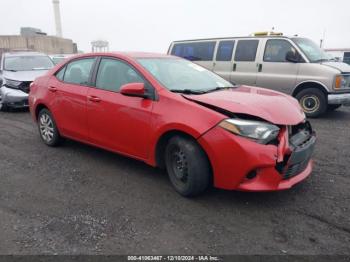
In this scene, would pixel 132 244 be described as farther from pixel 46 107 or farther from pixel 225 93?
pixel 46 107

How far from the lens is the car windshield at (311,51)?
26.2 feet

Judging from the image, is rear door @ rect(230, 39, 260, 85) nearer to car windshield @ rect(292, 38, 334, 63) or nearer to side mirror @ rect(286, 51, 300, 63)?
side mirror @ rect(286, 51, 300, 63)

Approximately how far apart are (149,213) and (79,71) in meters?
2.67

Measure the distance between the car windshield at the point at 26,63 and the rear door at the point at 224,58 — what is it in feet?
17.4

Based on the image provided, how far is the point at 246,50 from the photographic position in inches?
346

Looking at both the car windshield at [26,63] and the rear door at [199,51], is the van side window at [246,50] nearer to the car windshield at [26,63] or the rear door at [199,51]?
the rear door at [199,51]

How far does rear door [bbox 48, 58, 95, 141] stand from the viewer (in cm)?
469

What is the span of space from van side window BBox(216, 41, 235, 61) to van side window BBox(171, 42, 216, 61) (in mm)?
235

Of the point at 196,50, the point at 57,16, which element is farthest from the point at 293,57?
the point at 57,16

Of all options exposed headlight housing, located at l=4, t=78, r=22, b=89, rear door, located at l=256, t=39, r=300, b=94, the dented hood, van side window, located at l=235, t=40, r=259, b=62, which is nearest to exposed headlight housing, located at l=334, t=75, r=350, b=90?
rear door, located at l=256, t=39, r=300, b=94

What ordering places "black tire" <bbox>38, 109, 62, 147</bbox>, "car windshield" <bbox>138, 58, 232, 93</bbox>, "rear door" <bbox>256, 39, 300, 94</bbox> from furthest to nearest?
"rear door" <bbox>256, 39, 300, 94</bbox>, "black tire" <bbox>38, 109, 62, 147</bbox>, "car windshield" <bbox>138, 58, 232, 93</bbox>

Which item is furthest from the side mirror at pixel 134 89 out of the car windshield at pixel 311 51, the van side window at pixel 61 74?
the car windshield at pixel 311 51

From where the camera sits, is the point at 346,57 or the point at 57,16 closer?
the point at 346,57

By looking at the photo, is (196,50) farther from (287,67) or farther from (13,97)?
(13,97)
